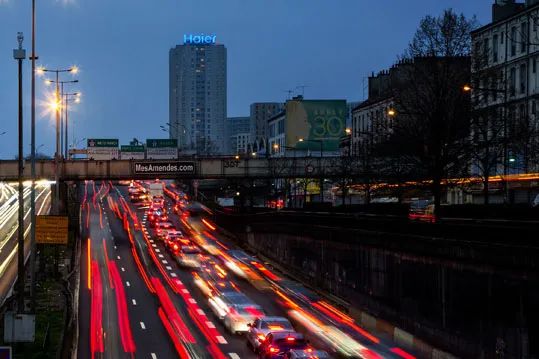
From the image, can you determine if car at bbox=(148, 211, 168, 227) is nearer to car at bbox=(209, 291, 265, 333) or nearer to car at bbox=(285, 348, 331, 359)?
car at bbox=(209, 291, 265, 333)

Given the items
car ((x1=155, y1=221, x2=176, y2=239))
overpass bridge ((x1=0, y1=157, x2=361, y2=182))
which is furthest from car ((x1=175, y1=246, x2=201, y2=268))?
overpass bridge ((x1=0, y1=157, x2=361, y2=182))

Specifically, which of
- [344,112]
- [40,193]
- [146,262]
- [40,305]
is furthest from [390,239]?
[40,193]

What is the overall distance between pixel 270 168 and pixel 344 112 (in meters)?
19.2

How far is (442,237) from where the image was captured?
38844 millimetres

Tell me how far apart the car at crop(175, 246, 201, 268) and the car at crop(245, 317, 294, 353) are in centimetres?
3155

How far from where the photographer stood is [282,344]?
33.0 metres

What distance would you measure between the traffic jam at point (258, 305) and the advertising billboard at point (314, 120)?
1048cm

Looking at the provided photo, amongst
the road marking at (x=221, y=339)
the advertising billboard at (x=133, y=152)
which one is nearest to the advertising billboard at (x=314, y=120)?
the advertising billboard at (x=133, y=152)

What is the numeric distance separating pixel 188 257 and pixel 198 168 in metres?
17.8

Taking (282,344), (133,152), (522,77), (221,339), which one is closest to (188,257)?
(133,152)

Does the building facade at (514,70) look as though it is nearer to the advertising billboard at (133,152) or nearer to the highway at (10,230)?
the highway at (10,230)

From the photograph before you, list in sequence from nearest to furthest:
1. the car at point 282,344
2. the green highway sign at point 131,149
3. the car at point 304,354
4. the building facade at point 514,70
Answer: the car at point 304,354, the car at point 282,344, the building facade at point 514,70, the green highway sign at point 131,149

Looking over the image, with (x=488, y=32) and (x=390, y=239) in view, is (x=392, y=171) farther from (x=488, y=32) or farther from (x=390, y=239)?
(x=488, y=32)

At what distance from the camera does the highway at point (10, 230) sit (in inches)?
2469
